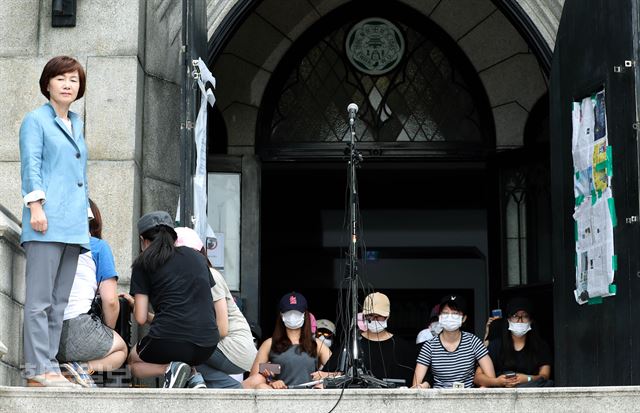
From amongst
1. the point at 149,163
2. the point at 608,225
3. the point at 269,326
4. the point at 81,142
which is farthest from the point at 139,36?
the point at 269,326

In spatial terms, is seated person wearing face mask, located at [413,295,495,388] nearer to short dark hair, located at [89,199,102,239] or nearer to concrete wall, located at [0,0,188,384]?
concrete wall, located at [0,0,188,384]

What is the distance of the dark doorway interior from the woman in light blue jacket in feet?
29.0

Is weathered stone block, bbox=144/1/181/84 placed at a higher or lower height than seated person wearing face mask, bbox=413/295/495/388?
higher

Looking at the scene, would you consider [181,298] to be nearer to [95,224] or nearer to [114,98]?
[95,224]

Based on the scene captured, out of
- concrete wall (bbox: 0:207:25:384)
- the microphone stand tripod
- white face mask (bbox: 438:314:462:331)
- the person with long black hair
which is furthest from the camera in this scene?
white face mask (bbox: 438:314:462:331)

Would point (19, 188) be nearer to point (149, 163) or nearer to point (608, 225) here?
point (149, 163)

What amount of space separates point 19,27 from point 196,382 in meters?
4.46

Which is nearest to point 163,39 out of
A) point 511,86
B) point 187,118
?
point 187,118

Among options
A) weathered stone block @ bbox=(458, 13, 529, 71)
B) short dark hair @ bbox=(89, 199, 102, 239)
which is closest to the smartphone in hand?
short dark hair @ bbox=(89, 199, 102, 239)

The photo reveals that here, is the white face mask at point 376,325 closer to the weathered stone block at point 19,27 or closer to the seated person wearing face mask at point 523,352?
the seated person wearing face mask at point 523,352

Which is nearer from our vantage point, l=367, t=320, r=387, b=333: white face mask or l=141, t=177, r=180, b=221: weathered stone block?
l=367, t=320, r=387, b=333: white face mask

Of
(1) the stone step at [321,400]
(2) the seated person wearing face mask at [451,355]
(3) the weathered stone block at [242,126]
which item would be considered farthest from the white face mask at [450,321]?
(3) the weathered stone block at [242,126]

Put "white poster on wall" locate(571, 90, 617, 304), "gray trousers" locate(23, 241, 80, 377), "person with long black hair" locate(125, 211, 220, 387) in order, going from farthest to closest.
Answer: "white poster on wall" locate(571, 90, 617, 304)
"person with long black hair" locate(125, 211, 220, 387)
"gray trousers" locate(23, 241, 80, 377)

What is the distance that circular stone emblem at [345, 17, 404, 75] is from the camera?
49.4 feet
